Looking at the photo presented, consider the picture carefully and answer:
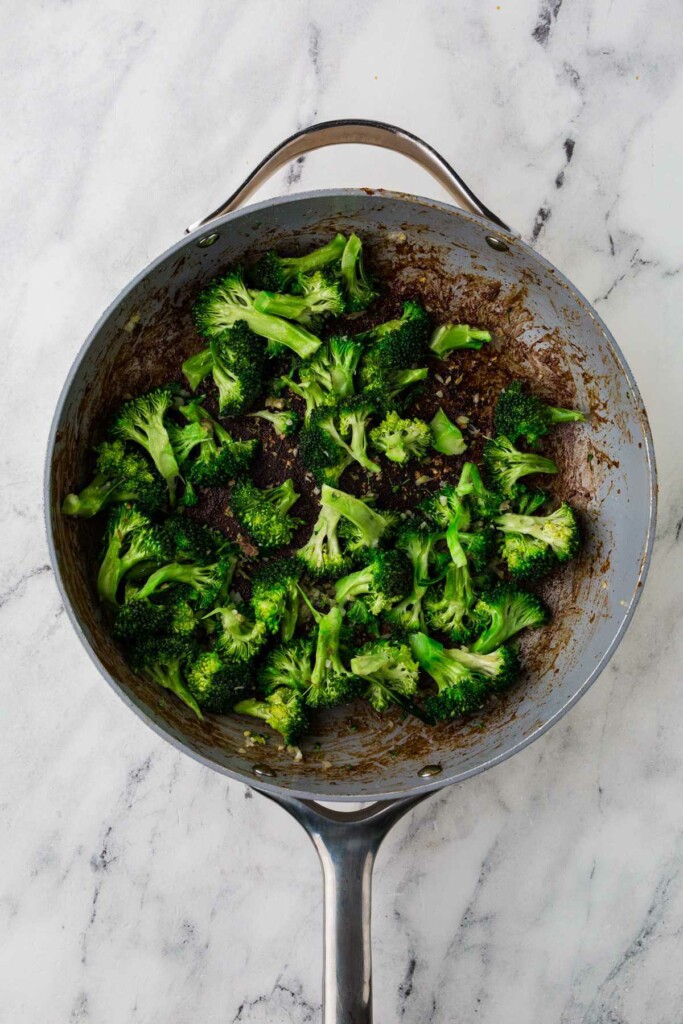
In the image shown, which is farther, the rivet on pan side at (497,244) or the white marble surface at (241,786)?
the white marble surface at (241,786)

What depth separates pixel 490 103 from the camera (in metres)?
2.66


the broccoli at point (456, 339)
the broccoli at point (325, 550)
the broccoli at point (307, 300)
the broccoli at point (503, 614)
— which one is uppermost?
the broccoli at point (456, 339)

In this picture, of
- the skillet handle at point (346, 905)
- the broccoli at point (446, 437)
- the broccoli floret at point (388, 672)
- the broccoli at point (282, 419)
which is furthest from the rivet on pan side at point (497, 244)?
the skillet handle at point (346, 905)

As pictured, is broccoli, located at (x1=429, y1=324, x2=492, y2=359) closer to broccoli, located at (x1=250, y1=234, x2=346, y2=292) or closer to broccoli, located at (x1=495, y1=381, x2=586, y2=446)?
broccoli, located at (x1=495, y1=381, x2=586, y2=446)

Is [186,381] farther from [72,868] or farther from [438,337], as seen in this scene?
[72,868]

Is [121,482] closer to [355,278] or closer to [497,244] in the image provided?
[355,278]

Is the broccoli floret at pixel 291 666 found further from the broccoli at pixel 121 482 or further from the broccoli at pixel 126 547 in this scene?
the broccoli at pixel 121 482

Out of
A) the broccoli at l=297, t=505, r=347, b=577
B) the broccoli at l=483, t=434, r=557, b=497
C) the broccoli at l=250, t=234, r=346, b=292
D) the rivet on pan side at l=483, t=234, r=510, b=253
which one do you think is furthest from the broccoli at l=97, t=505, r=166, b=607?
the rivet on pan side at l=483, t=234, r=510, b=253

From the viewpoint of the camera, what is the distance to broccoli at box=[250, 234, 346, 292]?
2467mm

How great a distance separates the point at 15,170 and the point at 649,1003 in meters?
3.17

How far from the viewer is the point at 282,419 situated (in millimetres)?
2518

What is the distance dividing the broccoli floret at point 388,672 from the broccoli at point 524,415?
2.27 feet

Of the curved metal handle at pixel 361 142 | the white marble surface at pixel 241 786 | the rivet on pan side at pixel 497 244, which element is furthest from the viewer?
the white marble surface at pixel 241 786

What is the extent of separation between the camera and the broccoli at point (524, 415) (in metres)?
2.47
